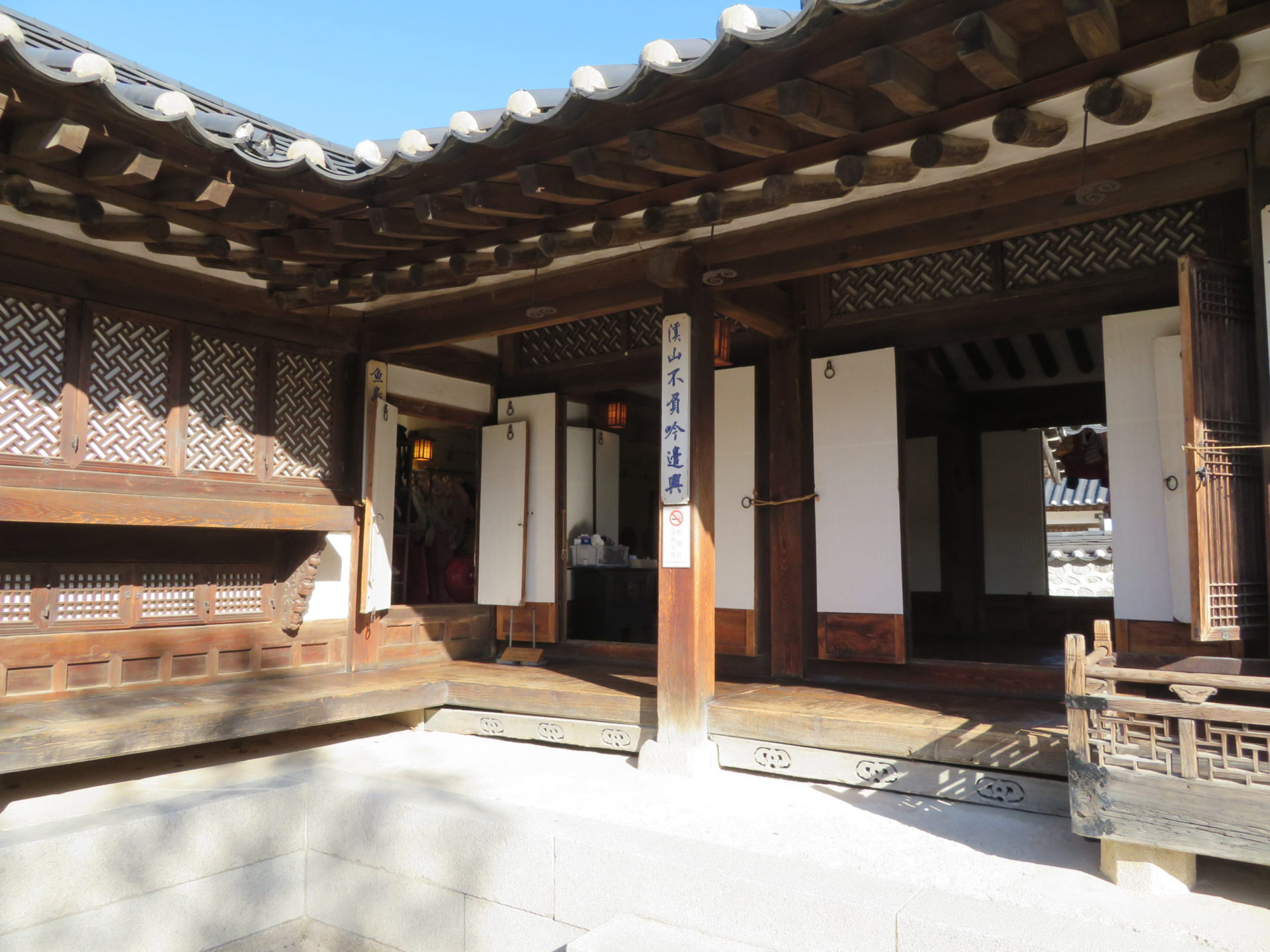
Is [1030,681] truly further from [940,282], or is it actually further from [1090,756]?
[940,282]

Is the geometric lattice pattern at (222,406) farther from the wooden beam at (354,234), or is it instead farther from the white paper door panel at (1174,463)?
the white paper door panel at (1174,463)

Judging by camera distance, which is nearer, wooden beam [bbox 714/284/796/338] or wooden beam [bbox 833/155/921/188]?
wooden beam [bbox 833/155/921/188]

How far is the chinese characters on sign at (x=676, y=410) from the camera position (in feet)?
16.7

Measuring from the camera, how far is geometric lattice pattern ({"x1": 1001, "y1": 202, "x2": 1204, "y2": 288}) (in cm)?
496

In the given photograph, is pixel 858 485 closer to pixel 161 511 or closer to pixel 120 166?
pixel 161 511

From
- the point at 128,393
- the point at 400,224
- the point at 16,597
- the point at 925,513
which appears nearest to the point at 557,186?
the point at 400,224

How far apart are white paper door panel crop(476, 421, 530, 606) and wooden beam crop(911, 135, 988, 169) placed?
4.56m

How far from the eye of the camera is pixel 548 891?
360 centimetres

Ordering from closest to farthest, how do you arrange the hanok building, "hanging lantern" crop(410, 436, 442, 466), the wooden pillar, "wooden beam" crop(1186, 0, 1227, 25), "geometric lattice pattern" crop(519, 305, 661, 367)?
A: 1. "wooden beam" crop(1186, 0, 1227, 25)
2. the hanok building
3. the wooden pillar
4. "geometric lattice pattern" crop(519, 305, 661, 367)
5. "hanging lantern" crop(410, 436, 442, 466)

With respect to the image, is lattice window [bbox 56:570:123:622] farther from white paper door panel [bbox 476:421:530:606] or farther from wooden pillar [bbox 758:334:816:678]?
wooden pillar [bbox 758:334:816:678]

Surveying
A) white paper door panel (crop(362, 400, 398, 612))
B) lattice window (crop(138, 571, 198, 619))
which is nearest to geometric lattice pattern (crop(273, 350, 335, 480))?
white paper door panel (crop(362, 400, 398, 612))

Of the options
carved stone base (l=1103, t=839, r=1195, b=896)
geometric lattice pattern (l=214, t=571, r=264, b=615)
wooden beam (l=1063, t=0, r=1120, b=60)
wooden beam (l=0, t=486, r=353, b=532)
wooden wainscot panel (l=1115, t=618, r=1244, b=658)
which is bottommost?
carved stone base (l=1103, t=839, r=1195, b=896)

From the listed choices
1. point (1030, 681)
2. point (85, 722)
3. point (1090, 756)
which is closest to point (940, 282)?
point (1030, 681)

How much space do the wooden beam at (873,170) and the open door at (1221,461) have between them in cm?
129
